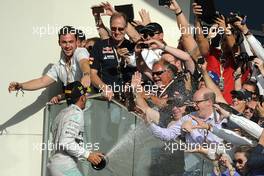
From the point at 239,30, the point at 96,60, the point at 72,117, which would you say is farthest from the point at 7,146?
the point at 239,30

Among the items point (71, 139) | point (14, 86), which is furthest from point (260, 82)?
point (14, 86)

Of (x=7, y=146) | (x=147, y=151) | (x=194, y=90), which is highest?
(x=194, y=90)

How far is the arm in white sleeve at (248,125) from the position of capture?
6234 millimetres

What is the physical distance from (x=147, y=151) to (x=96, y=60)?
1603mm

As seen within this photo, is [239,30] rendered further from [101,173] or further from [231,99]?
[101,173]

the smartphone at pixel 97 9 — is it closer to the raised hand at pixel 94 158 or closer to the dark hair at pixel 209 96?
the raised hand at pixel 94 158

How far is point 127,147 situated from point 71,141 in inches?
24.9

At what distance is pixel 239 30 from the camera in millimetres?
8375

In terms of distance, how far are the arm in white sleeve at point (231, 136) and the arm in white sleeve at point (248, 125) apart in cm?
8

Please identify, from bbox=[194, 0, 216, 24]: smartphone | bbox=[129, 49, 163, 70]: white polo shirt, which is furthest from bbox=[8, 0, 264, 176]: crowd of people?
bbox=[194, 0, 216, 24]: smartphone

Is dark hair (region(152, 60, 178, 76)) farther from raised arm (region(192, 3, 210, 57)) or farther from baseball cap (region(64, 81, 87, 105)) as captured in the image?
raised arm (region(192, 3, 210, 57))

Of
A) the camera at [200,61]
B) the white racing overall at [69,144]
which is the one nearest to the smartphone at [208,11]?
the camera at [200,61]

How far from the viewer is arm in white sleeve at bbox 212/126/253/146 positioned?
6.35 m

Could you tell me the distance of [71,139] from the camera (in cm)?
709
